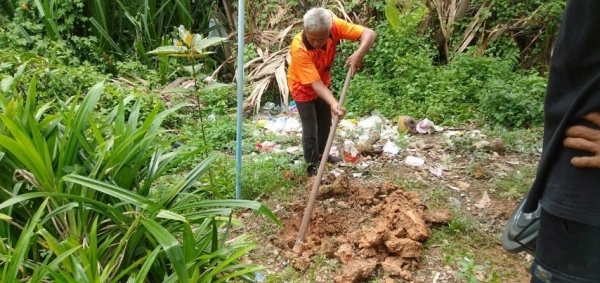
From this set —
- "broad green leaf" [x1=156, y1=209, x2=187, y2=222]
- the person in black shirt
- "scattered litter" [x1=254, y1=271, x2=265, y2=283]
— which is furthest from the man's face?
the person in black shirt

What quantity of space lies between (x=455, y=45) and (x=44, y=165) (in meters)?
5.28

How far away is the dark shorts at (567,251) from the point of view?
1326mm

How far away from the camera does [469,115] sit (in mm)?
5379

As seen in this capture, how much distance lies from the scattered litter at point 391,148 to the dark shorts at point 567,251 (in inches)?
126

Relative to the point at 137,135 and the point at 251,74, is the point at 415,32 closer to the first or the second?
the point at 251,74

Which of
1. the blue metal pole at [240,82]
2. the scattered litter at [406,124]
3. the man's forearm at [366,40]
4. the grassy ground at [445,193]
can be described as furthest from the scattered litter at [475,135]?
the blue metal pole at [240,82]

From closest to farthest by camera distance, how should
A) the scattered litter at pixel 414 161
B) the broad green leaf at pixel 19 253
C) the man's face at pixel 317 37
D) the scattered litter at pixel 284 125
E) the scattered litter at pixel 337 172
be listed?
the broad green leaf at pixel 19 253
the man's face at pixel 317 37
the scattered litter at pixel 337 172
the scattered litter at pixel 414 161
the scattered litter at pixel 284 125

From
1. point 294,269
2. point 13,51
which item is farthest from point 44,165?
point 13,51

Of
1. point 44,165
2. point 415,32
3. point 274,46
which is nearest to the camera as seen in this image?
point 44,165

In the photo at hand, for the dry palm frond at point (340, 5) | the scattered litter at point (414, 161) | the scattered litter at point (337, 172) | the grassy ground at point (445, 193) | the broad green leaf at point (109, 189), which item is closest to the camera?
the broad green leaf at point (109, 189)

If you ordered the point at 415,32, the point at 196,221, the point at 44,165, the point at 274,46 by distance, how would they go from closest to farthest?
the point at 44,165
the point at 196,221
the point at 415,32
the point at 274,46

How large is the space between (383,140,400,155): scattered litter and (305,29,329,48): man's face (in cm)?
136

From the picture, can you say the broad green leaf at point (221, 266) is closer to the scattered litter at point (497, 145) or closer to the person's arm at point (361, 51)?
the person's arm at point (361, 51)

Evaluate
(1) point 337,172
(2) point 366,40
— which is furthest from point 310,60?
(1) point 337,172
